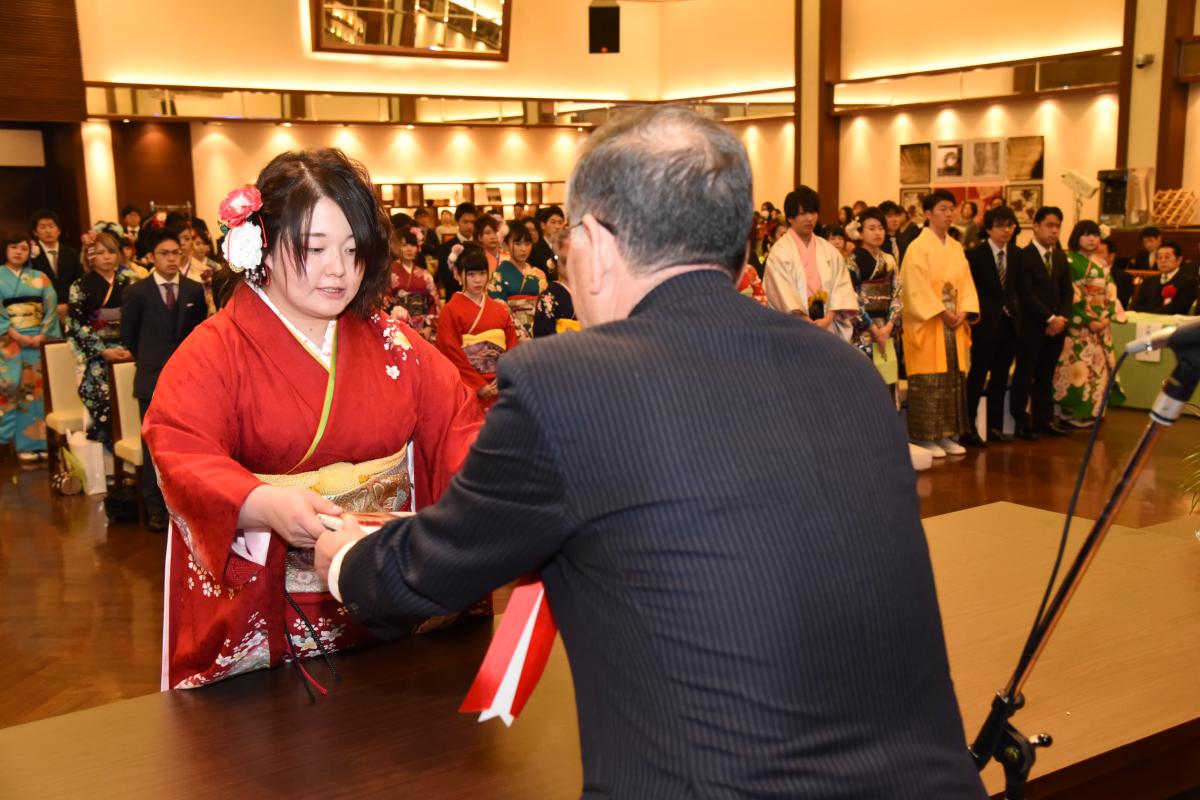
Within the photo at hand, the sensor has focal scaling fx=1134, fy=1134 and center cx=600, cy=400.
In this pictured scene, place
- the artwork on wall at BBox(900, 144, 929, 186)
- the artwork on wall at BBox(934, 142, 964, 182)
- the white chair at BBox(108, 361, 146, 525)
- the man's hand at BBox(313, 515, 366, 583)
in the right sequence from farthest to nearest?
the artwork on wall at BBox(900, 144, 929, 186)
the artwork on wall at BBox(934, 142, 964, 182)
the white chair at BBox(108, 361, 146, 525)
the man's hand at BBox(313, 515, 366, 583)

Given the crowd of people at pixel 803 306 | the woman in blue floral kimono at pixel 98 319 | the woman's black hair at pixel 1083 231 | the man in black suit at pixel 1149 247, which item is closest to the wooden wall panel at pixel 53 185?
the crowd of people at pixel 803 306

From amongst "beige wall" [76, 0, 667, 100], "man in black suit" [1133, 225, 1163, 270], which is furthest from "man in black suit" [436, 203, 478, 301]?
"man in black suit" [1133, 225, 1163, 270]

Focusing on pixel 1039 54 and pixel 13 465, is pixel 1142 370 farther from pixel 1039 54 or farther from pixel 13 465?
pixel 13 465

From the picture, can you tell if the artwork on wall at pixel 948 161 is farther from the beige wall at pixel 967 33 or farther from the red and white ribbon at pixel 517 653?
the red and white ribbon at pixel 517 653

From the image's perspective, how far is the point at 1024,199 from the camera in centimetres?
1177

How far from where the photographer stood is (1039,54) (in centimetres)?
1138

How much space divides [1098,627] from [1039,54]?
1080 cm

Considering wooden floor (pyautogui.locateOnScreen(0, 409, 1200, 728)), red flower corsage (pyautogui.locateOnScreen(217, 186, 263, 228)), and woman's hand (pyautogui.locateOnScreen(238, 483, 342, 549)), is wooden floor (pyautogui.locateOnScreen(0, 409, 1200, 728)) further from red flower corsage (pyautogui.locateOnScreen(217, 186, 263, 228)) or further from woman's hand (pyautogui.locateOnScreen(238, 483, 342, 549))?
red flower corsage (pyautogui.locateOnScreen(217, 186, 263, 228))

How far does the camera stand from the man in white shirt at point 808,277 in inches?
249

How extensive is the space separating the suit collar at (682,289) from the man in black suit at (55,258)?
25.2 ft

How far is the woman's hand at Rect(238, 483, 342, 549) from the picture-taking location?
5.46 ft

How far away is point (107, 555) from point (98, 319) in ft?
5.18

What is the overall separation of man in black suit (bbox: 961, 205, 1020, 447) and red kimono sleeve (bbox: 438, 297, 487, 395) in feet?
11.0

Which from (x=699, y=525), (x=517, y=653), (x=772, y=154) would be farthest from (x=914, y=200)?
(x=699, y=525)
